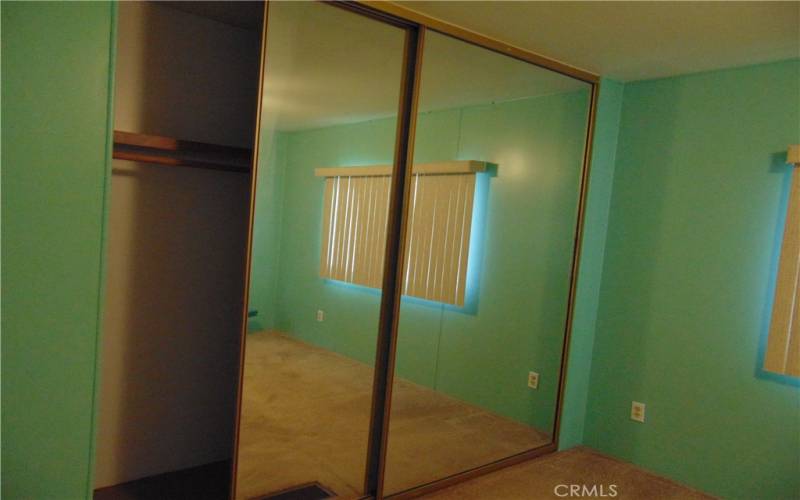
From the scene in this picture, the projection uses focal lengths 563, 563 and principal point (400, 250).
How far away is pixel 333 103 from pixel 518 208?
1312mm

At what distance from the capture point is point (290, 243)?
2.43 m

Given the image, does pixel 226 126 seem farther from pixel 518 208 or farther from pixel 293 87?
pixel 518 208

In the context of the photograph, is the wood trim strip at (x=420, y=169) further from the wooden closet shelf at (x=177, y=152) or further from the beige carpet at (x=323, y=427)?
the beige carpet at (x=323, y=427)

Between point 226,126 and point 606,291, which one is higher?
point 226,126

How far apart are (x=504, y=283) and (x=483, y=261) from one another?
9.1 inches

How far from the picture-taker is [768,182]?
2.80 meters

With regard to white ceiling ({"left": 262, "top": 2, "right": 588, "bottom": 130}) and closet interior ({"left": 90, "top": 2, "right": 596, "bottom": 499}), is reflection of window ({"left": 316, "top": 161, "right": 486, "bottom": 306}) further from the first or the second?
white ceiling ({"left": 262, "top": 2, "right": 588, "bottom": 130})

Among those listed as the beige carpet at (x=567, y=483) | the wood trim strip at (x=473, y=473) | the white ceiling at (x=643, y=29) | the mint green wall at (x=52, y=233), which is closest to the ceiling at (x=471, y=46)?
the white ceiling at (x=643, y=29)

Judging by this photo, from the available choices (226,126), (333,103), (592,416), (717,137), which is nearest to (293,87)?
(333,103)

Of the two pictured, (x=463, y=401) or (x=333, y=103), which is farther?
(x=463, y=401)

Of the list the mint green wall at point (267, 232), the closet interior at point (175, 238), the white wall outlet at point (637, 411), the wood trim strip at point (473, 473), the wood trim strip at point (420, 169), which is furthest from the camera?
the white wall outlet at point (637, 411)

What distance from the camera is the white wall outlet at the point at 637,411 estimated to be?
325 centimetres

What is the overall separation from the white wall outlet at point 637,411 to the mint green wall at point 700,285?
0.11 feet

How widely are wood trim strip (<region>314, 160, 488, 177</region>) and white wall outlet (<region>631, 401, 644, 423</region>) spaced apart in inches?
63.9
